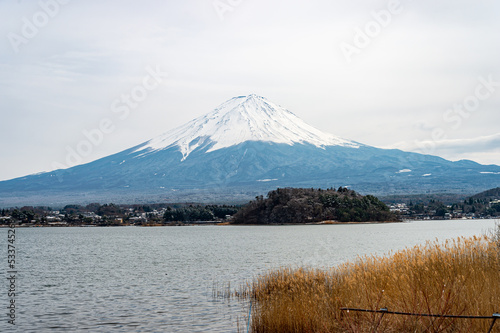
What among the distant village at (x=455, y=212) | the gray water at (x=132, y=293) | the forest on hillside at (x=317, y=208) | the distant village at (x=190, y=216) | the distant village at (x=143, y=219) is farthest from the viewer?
the distant village at (x=455, y=212)

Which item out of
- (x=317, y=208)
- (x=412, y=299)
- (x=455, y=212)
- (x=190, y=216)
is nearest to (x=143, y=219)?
(x=190, y=216)

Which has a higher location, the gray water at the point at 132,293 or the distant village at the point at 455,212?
the distant village at the point at 455,212

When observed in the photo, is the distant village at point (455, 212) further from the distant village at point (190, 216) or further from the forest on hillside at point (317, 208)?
the forest on hillside at point (317, 208)

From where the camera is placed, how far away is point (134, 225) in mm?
156625

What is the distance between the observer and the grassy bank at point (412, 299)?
1186cm

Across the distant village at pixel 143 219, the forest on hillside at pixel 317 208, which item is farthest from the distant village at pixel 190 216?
the forest on hillside at pixel 317 208

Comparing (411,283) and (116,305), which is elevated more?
(411,283)

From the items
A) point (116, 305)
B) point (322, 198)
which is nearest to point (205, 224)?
point (322, 198)

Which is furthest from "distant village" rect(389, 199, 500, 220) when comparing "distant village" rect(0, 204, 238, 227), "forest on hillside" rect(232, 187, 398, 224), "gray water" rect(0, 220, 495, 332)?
"gray water" rect(0, 220, 495, 332)

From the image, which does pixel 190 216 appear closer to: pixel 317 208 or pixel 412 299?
pixel 317 208

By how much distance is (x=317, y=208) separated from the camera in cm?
12756

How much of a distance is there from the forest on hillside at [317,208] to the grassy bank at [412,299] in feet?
363

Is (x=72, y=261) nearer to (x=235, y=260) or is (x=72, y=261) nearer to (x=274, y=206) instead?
(x=235, y=260)

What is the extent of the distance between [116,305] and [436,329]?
14.2m
